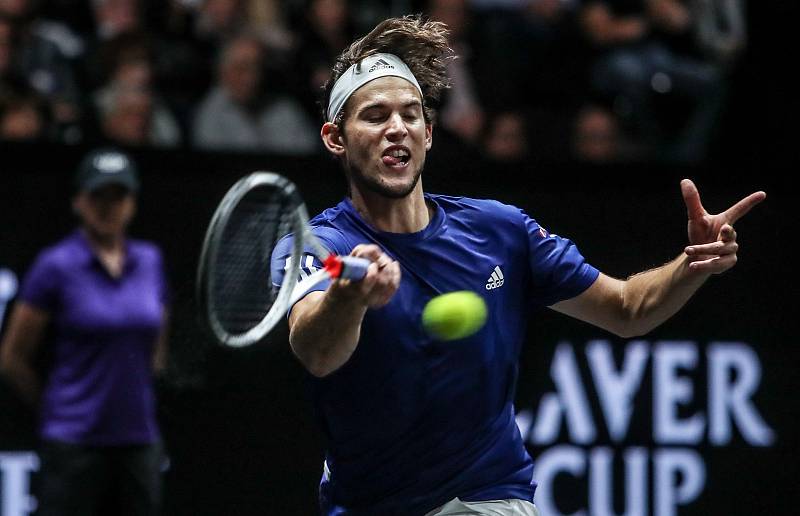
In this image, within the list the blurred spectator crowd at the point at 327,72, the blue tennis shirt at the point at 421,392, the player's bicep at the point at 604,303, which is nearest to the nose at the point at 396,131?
the blue tennis shirt at the point at 421,392

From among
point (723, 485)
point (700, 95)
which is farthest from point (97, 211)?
→ point (700, 95)

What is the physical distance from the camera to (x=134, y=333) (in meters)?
6.23

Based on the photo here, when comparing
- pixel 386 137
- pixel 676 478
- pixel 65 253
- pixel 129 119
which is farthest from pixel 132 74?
pixel 386 137

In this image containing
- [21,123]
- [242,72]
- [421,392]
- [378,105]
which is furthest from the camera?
[242,72]

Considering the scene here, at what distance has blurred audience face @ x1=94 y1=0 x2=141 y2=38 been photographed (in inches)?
305

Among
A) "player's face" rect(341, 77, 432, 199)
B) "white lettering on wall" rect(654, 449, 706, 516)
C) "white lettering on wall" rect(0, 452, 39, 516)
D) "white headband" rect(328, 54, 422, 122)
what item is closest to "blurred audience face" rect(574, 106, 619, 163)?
"white lettering on wall" rect(654, 449, 706, 516)

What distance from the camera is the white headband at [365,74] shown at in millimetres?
3959

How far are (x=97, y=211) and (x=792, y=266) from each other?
3.64 metres

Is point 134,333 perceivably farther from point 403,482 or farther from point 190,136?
point 403,482

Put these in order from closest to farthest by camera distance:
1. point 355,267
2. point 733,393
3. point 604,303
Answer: point 355,267, point 604,303, point 733,393

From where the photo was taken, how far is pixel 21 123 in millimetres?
6938

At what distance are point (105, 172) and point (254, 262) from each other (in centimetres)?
235

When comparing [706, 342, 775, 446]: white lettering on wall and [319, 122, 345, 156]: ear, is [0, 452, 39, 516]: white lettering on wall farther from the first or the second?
[706, 342, 775, 446]: white lettering on wall

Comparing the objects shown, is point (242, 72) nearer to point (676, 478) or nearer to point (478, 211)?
point (676, 478)
